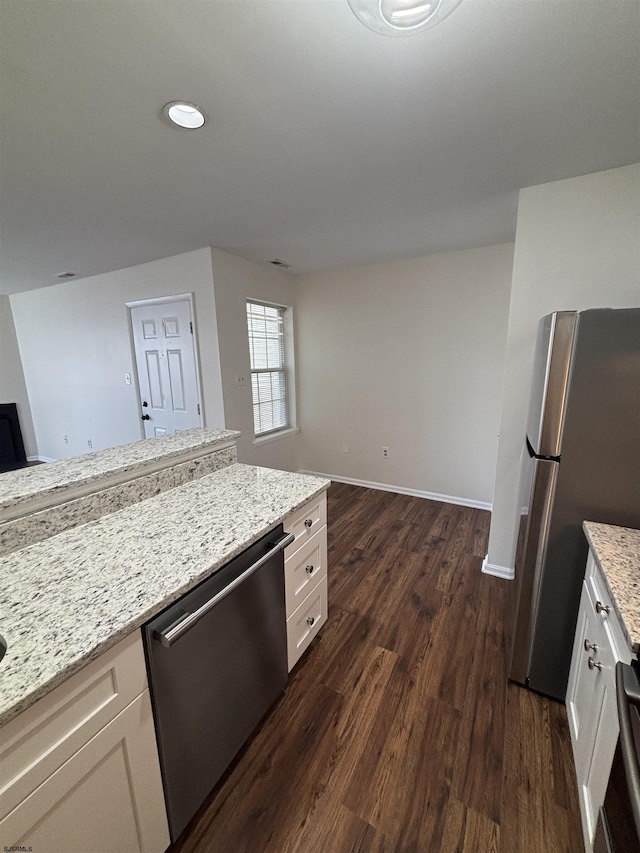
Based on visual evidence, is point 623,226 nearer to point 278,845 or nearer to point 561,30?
point 561,30

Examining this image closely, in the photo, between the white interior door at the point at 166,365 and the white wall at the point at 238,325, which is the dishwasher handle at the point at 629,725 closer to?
the white wall at the point at 238,325

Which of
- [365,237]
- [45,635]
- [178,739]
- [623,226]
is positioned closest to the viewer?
[45,635]

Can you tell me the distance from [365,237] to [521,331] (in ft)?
4.79

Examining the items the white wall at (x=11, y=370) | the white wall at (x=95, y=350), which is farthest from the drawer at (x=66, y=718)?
the white wall at (x=11, y=370)

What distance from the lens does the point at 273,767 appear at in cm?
125

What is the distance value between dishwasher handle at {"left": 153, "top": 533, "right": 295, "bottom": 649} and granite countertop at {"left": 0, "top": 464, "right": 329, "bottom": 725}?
0.20 ft

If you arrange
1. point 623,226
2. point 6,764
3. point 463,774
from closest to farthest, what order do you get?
point 6,764 < point 463,774 < point 623,226

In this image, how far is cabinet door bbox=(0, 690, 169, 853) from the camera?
0.67 metres

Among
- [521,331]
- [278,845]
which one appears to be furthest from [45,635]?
[521,331]

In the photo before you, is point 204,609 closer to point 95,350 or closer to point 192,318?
point 192,318

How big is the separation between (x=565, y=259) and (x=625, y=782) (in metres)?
2.20

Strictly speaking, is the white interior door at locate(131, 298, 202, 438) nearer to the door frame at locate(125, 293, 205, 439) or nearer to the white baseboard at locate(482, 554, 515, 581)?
the door frame at locate(125, 293, 205, 439)

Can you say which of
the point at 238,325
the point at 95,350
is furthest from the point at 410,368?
the point at 95,350

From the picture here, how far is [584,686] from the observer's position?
118 cm
